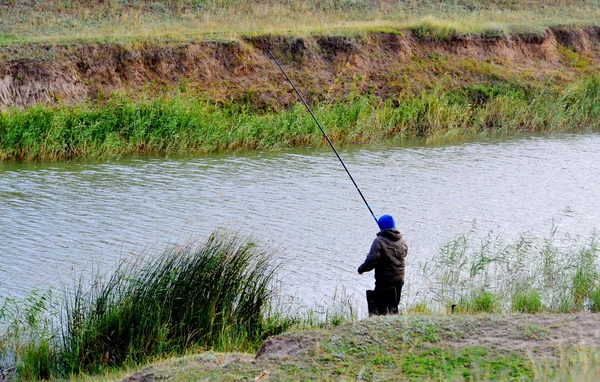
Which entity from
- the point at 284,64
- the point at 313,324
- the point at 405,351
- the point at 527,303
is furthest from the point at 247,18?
the point at 405,351

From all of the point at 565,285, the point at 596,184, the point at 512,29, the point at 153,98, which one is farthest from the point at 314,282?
the point at 512,29

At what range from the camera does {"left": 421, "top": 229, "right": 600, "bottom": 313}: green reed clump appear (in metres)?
9.79

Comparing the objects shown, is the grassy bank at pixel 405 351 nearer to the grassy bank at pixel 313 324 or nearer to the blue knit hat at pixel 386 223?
the grassy bank at pixel 313 324

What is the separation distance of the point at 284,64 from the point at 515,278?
1838cm

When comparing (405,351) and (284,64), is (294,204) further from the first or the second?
(284,64)

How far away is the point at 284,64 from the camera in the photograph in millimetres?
28469

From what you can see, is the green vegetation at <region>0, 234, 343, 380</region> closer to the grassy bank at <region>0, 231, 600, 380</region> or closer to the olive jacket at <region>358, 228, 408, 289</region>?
the grassy bank at <region>0, 231, 600, 380</region>

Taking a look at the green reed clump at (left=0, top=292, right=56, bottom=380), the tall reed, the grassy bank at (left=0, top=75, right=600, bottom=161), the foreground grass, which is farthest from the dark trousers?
the foreground grass

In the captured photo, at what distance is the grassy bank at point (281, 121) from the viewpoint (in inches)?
815

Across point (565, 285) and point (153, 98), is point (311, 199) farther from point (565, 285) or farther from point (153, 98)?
point (153, 98)

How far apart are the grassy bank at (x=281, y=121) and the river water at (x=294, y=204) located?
825 millimetres

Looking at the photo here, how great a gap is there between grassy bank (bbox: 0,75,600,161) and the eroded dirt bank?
94cm

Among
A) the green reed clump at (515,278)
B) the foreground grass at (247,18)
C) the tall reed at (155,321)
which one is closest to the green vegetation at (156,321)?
the tall reed at (155,321)

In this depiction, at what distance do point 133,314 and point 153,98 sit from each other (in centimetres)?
1608
